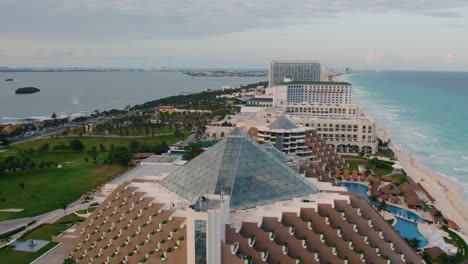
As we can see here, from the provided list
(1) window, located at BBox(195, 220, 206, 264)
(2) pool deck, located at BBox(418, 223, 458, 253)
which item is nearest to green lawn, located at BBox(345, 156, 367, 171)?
(2) pool deck, located at BBox(418, 223, 458, 253)

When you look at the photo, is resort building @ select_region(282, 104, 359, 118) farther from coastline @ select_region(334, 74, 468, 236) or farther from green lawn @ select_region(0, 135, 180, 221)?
green lawn @ select_region(0, 135, 180, 221)

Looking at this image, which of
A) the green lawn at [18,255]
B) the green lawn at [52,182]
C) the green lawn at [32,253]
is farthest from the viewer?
the green lawn at [52,182]

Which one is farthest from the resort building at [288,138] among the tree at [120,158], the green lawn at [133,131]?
the green lawn at [133,131]

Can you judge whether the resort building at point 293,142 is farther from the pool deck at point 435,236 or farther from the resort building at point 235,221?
the resort building at point 235,221

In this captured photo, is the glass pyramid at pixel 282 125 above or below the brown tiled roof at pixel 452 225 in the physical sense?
above

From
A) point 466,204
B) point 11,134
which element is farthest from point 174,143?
point 466,204

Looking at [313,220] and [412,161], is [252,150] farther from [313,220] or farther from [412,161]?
[412,161]
